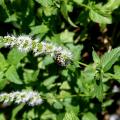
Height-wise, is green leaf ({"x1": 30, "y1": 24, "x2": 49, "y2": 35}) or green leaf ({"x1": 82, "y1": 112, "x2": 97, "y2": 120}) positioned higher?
green leaf ({"x1": 30, "y1": 24, "x2": 49, "y2": 35})

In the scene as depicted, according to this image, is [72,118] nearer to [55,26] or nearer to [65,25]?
[55,26]

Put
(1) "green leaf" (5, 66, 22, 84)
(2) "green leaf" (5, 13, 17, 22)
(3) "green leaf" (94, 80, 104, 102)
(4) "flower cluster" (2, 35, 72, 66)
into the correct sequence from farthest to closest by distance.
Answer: (2) "green leaf" (5, 13, 17, 22) → (1) "green leaf" (5, 66, 22, 84) → (3) "green leaf" (94, 80, 104, 102) → (4) "flower cluster" (2, 35, 72, 66)

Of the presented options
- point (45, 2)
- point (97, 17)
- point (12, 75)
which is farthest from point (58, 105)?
point (45, 2)

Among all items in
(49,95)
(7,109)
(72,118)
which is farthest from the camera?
(7,109)

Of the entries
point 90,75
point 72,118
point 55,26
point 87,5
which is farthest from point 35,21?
point 72,118

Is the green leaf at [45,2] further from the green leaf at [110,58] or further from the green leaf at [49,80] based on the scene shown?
the green leaf at [49,80]

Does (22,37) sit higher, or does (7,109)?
(22,37)

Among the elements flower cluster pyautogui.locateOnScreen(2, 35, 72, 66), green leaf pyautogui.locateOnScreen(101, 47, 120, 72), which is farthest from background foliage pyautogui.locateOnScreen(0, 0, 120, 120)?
flower cluster pyautogui.locateOnScreen(2, 35, 72, 66)

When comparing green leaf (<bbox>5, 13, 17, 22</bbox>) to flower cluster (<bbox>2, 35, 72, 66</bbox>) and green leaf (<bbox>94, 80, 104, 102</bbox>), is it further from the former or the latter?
green leaf (<bbox>94, 80, 104, 102</bbox>)
